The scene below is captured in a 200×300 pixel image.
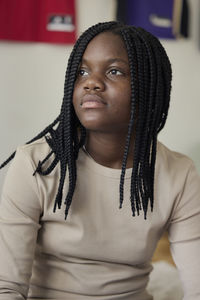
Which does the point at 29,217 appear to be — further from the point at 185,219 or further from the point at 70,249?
the point at 185,219

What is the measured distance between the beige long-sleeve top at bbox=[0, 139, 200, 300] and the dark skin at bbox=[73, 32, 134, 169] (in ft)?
0.42

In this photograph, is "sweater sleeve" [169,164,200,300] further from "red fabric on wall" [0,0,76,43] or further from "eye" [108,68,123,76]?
"red fabric on wall" [0,0,76,43]

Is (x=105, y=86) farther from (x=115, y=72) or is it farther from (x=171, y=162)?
(x=171, y=162)

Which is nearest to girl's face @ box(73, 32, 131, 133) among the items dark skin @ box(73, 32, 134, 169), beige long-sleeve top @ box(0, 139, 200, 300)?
dark skin @ box(73, 32, 134, 169)

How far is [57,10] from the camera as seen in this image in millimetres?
2062

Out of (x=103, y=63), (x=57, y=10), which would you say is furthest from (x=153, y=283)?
(x=57, y=10)

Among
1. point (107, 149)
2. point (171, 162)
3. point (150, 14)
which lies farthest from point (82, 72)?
point (150, 14)

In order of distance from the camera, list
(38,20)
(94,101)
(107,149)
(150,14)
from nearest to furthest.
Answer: (94,101), (107,149), (38,20), (150,14)

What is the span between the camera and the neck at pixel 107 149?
0.99 metres

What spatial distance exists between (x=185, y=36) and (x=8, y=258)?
1.84 m

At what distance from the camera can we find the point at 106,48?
91cm

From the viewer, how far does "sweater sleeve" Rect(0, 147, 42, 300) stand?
0.93m

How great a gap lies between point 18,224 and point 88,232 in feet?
0.52

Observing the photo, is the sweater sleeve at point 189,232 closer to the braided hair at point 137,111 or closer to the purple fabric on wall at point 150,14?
the braided hair at point 137,111
